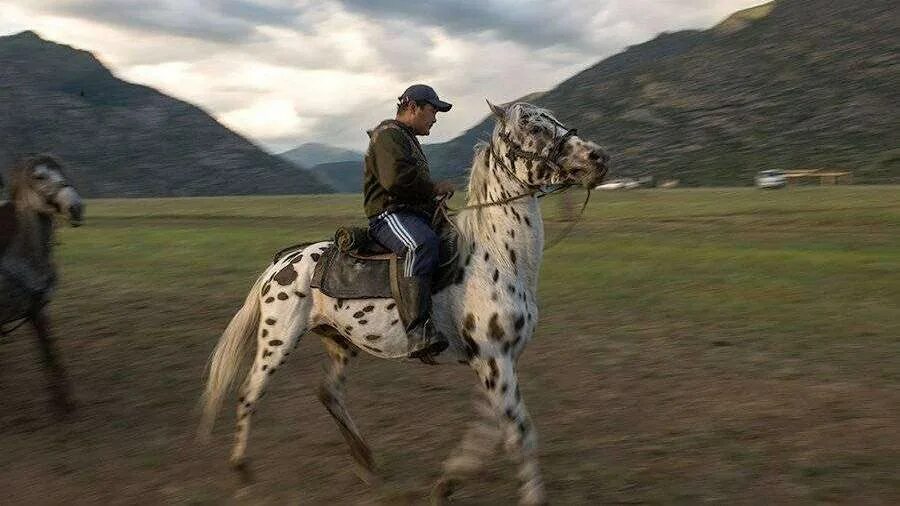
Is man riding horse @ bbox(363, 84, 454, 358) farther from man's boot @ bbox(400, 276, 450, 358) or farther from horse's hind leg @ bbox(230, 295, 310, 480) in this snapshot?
horse's hind leg @ bbox(230, 295, 310, 480)

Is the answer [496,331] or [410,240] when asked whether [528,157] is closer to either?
[410,240]

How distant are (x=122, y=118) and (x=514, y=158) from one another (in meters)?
216

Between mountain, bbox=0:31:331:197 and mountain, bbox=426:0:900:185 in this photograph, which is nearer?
mountain, bbox=426:0:900:185

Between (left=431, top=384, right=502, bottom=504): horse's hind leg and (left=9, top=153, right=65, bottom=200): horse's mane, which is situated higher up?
(left=9, top=153, right=65, bottom=200): horse's mane

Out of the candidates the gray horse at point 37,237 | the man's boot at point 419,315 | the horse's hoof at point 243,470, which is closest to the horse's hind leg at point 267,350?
the horse's hoof at point 243,470

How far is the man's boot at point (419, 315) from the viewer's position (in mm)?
5465

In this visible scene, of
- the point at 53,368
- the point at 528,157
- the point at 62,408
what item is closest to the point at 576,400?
the point at 528,157

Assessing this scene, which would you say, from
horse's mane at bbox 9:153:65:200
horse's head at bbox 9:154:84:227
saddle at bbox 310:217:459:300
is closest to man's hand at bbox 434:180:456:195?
saddle at bbox 310:217:459:300

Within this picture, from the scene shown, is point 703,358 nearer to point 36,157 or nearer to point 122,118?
point 36,157

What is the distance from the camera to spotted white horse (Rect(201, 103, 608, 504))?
530 cm

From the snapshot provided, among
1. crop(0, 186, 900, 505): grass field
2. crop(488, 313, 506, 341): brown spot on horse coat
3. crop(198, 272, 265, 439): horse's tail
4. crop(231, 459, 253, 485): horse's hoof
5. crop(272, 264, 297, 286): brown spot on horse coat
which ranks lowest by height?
crop(0, 186, 900, 505): grass field

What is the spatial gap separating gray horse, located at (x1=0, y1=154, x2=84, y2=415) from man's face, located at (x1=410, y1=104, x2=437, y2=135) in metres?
4.73

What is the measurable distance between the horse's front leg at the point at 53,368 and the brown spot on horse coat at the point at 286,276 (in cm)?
388

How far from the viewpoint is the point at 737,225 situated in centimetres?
2739
